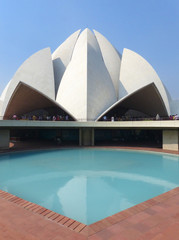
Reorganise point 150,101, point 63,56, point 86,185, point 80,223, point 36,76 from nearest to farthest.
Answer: point 80,223 < point 86,185 < point 36,76 < point 150,101 < point 63,56

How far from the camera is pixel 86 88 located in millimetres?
18203

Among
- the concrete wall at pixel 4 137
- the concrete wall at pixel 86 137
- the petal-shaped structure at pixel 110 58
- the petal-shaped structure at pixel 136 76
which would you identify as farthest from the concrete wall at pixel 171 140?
the concrete wall at pixel 4 137

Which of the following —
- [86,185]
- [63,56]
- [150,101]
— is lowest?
[86,185]

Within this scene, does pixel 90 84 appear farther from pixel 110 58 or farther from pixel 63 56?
pixel 63 56

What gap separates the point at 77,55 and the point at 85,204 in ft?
65.9

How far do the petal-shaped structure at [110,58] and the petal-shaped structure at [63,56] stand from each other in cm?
421

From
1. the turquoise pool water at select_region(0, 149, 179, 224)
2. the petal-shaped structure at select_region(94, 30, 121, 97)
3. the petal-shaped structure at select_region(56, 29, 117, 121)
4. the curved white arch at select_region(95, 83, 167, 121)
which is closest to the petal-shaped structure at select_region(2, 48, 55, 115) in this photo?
the petal-shaped structure at select_region(56, 29, 117, 121)

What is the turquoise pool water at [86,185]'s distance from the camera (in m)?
4.30

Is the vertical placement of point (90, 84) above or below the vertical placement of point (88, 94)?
above

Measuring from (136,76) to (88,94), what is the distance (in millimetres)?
7722

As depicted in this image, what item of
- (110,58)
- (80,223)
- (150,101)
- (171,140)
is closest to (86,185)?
(80,223)

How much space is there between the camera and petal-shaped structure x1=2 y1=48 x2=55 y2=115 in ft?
66.1

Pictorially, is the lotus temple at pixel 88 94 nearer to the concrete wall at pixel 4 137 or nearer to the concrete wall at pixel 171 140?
the concrete wall at pixel 171 140

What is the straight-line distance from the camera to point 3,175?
7.16 meters
